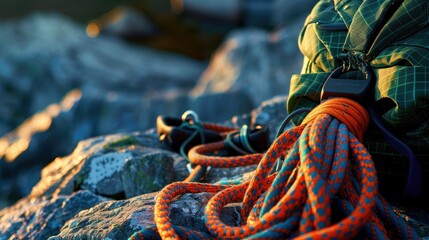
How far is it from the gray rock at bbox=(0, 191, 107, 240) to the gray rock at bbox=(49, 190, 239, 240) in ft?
1.25

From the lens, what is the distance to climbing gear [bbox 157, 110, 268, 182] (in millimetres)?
2125

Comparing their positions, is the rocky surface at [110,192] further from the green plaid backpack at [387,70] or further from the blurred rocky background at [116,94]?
the green plaid backpack at [387,70]

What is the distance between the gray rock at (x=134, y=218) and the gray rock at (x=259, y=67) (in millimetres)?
4206

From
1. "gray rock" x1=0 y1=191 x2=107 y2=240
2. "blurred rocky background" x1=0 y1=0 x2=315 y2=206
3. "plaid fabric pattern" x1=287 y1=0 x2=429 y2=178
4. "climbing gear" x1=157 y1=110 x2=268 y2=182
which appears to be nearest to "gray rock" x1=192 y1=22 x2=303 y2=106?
"blurred rocky background" x1=0 y1=0 x2=315 y2=206

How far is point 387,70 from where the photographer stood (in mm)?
1668

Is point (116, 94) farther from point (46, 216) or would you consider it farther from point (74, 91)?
point (46, 216)

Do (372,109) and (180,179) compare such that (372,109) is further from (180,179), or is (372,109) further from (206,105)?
(206,105)

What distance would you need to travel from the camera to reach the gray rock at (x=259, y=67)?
246 inches

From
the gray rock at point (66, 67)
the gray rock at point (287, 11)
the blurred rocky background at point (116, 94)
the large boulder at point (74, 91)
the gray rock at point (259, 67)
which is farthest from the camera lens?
the gray rock at point (287, 11)

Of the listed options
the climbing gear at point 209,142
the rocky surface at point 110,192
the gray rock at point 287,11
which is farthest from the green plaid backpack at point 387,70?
the gray rock at point 287,11

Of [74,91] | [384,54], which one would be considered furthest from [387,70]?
[74,91]

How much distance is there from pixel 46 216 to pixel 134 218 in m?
0.75

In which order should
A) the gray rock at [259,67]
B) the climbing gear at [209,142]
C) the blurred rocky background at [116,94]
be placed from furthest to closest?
the gray rock at [259,67]
the blurred rocky background at [116,94]
the climbing gear at [209,142]

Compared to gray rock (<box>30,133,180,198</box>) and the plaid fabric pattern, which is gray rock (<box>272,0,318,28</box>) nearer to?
gray rock (<box>30,133,180,198</box>)
